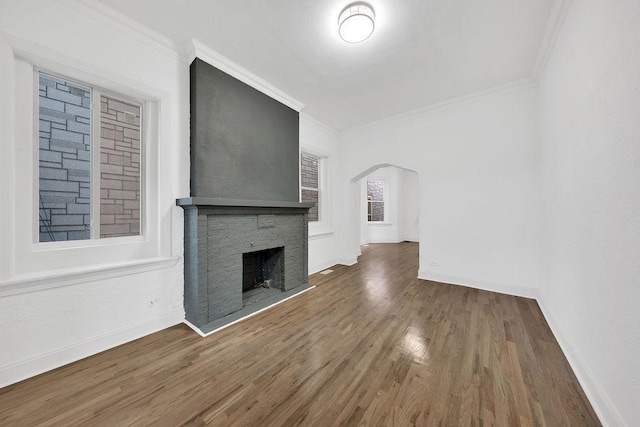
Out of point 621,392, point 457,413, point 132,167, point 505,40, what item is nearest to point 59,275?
point 132,167

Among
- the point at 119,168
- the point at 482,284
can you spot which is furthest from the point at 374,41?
the point at 482,284

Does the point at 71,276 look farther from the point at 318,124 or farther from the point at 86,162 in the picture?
the point at 318,124

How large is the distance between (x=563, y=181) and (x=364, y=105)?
2698mm

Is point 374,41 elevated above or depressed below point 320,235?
above

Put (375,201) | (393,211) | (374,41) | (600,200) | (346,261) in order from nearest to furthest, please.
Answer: (600,200), (374,41), (346,261), (393,211), (375,201)

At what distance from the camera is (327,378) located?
158 centimetres

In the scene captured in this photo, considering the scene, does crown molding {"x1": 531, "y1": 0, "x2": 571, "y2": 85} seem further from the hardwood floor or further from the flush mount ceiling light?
the hardwood floor

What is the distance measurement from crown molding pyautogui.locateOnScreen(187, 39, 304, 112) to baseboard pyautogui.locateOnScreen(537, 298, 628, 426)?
158 inches

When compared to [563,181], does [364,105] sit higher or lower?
higher

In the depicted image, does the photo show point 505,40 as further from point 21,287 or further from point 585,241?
point 21,287

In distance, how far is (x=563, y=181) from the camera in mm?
1964

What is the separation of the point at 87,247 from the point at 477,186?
4634mm

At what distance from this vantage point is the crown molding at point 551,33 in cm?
183

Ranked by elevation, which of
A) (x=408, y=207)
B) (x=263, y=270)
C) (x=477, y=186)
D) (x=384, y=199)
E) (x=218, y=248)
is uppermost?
Result: (x=384, y=199)
